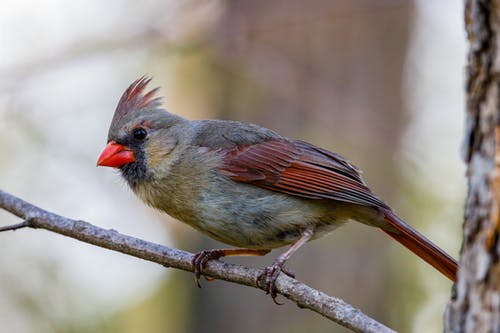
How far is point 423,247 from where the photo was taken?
3836 mm

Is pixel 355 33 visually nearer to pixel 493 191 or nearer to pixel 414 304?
pixel 414 304

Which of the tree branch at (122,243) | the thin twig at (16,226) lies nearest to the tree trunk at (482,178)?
the tree branch at (122,243)

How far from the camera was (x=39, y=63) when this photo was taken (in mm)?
6016

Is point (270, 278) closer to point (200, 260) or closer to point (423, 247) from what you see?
point (200, 260)

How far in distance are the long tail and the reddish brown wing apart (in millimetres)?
113

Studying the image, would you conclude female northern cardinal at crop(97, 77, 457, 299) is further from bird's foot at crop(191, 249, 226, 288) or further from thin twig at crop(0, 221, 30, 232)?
thin twig at crop(0, 221, 30, 232)

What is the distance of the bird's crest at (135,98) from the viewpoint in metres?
4.30

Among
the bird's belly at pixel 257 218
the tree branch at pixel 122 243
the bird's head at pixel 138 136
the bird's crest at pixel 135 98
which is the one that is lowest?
the tree branch at pixel 122 243

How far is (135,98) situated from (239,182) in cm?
84

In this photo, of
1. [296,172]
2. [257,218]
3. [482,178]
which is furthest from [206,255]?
[482,178]

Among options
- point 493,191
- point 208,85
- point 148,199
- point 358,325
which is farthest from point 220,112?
point 493,191

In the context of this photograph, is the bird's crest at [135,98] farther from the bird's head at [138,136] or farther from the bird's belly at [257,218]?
the bird's belly at [257,218]

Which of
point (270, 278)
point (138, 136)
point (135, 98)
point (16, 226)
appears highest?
point (135, 98)

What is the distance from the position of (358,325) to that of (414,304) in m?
3.87
